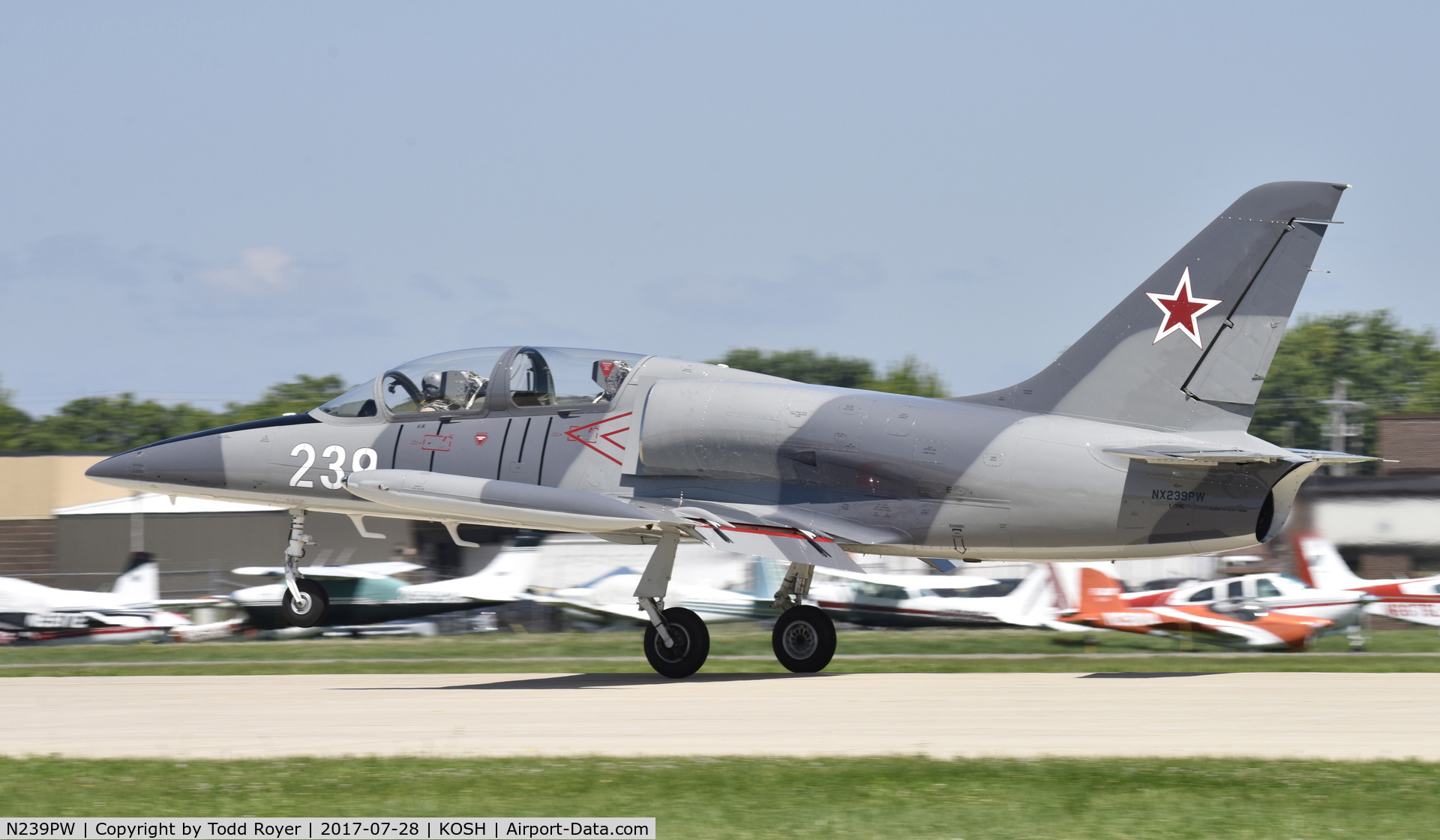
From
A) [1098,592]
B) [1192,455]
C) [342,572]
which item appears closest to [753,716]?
[1192,455]

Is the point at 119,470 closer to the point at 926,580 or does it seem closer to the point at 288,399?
the point at 926,580

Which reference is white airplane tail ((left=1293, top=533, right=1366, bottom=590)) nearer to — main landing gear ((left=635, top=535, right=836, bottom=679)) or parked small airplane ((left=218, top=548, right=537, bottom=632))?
main landing gear ((left=635, top=535, right=836, bottom=679))

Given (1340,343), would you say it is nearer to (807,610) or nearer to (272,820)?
(807,610)

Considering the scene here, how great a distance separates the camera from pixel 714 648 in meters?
23.5

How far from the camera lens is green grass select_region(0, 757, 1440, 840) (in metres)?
7.85

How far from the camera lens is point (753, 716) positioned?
12562mm

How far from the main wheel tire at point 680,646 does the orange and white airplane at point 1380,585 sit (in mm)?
11599

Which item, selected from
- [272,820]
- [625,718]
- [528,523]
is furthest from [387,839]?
[528,523]

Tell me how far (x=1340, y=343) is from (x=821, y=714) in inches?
4024

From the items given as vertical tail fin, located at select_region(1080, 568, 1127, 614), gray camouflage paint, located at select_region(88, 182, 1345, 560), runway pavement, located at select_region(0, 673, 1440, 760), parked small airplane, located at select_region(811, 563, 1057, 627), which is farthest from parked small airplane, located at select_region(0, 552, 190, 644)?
vertical tail fin, located at select_region(1080, 568, 1127, 614)

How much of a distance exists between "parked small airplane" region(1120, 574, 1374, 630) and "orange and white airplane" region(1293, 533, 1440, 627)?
0.34 meters

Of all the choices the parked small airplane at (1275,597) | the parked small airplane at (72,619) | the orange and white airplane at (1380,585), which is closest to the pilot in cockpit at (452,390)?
the parked small airplane at (72,619)

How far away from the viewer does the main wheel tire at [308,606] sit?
664 inches

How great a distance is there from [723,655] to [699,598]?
3.15 metres
